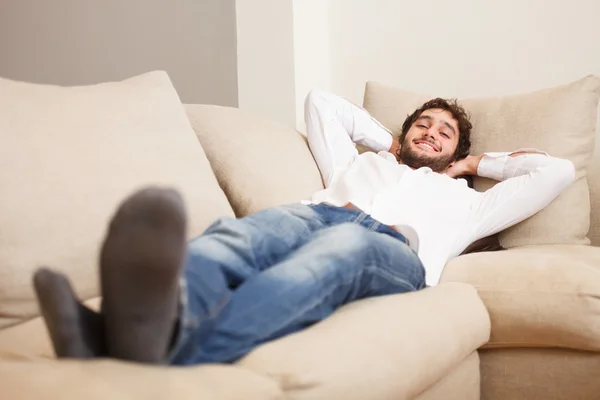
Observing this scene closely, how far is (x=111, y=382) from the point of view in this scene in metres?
0.67

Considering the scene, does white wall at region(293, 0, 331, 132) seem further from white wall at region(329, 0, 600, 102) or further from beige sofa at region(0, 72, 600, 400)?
beige sofa at region(0, 72, 600, 400)

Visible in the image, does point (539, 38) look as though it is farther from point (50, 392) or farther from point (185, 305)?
point (50, 392)

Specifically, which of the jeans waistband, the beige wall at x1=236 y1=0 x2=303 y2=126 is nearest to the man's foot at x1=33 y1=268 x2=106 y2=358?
the jeans waistband

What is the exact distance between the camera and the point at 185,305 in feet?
2.61

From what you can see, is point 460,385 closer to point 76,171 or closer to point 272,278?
point 272,278

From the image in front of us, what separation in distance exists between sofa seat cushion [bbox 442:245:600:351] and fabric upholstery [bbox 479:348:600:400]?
0.03 meters

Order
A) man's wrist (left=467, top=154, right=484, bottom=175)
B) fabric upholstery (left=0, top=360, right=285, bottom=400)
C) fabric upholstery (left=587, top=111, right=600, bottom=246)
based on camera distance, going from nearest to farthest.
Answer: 1. fabric upholstery (left=0, top=360, right=285, bottom=400)
2. man's wrist (left=467, top=154, right=484, bottom=175)
3. fabric upholstery (left=587, top=111, right=600, bottom=246)

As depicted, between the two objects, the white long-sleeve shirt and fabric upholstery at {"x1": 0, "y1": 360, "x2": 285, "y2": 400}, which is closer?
fabric upholstery at {"x1": 0, "y1": 360, "x2": 285, "y2": 400}

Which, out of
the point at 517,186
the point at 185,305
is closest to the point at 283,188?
the point at 517,186

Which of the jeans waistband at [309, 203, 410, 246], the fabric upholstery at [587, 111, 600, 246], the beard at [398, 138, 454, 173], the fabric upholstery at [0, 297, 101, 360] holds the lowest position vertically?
the fabric upholstery at [587, 111, 600, 246]

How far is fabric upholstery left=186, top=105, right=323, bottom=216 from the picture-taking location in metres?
1.73

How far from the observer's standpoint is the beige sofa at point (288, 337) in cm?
96

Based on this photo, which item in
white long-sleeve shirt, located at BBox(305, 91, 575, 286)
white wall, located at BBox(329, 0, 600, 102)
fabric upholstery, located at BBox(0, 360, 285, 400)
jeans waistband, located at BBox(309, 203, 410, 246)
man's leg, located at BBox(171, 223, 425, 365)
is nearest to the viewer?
fabric upholstery, located at BBox(0, 360, 285, 400)

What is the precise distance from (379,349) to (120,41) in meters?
2.09
